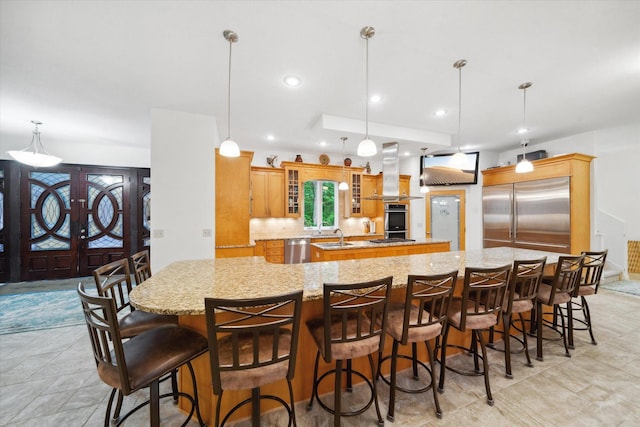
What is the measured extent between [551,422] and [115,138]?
23.3 feet

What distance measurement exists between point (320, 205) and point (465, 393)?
459 cm

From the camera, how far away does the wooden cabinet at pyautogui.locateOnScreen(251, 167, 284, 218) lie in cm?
521

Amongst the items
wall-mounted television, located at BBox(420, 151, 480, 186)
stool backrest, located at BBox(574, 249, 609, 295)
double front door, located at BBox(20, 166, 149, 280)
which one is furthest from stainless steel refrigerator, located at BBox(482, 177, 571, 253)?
double front door, located at BBox(20, 166, 149, 280)

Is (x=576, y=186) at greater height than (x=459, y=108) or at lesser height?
lesser

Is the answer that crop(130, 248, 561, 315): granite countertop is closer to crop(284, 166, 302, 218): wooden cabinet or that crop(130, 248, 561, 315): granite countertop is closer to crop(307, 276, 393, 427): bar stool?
crop(307, 276, 393, 427): bar stool

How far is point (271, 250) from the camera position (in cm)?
500

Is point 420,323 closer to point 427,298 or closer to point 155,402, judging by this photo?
point 427,298

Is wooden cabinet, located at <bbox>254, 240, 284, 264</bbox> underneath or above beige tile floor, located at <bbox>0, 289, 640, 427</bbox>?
above

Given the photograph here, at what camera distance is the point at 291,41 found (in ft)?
7.13

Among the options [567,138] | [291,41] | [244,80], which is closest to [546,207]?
[567,138]

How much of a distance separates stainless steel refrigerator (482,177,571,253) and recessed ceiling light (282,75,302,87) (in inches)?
197

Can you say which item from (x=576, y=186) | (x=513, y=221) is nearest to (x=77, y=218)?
(x=513, y=221)

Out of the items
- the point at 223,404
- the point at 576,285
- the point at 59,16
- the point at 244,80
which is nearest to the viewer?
the point at 223,404

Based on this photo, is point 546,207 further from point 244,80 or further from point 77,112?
point 77,112
